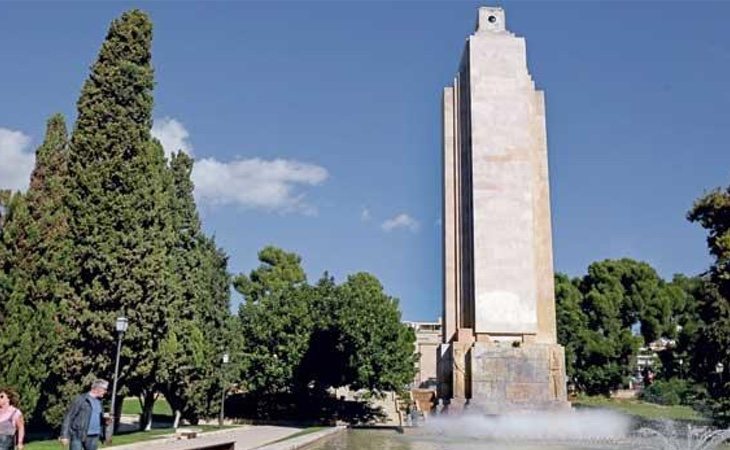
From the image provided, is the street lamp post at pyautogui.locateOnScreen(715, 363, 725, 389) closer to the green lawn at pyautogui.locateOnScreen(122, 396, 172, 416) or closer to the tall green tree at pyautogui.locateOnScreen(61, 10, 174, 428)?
the tall green tree at pyautogui.locateOnScreen(61, 10, 174, 428)

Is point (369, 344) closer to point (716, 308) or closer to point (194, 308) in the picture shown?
point (194, 308)

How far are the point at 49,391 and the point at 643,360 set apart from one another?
39.8 metres

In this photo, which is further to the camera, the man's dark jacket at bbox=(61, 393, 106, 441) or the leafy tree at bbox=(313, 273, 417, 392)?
the leafy tree at bbox=(313, 273, 417, 392)

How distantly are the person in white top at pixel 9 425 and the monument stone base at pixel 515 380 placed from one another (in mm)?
11131

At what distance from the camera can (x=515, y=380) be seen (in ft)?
52.9

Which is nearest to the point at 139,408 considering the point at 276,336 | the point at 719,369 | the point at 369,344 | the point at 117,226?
the point at 276,336

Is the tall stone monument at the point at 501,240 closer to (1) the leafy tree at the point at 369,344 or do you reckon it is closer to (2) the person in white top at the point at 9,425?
(1) the leafy tree at the point at 369,344

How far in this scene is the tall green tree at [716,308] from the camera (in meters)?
18.4

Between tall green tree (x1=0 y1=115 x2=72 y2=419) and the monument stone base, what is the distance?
9104mm

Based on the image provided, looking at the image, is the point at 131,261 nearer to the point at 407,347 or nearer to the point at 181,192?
the point at 181,192

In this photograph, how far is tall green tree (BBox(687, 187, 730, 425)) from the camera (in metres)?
18.4

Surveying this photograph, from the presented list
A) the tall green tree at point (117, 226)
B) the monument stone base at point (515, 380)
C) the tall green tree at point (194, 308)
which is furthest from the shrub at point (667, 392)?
the tall green tree at point (117, 226)

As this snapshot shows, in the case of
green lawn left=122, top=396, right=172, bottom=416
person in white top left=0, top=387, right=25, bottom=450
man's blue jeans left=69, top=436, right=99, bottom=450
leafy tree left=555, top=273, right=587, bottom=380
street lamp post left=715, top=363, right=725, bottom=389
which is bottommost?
green lawn left=122, top=396, right=172, bottom=416

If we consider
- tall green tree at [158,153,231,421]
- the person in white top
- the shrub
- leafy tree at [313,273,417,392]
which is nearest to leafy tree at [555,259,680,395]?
the shrub
